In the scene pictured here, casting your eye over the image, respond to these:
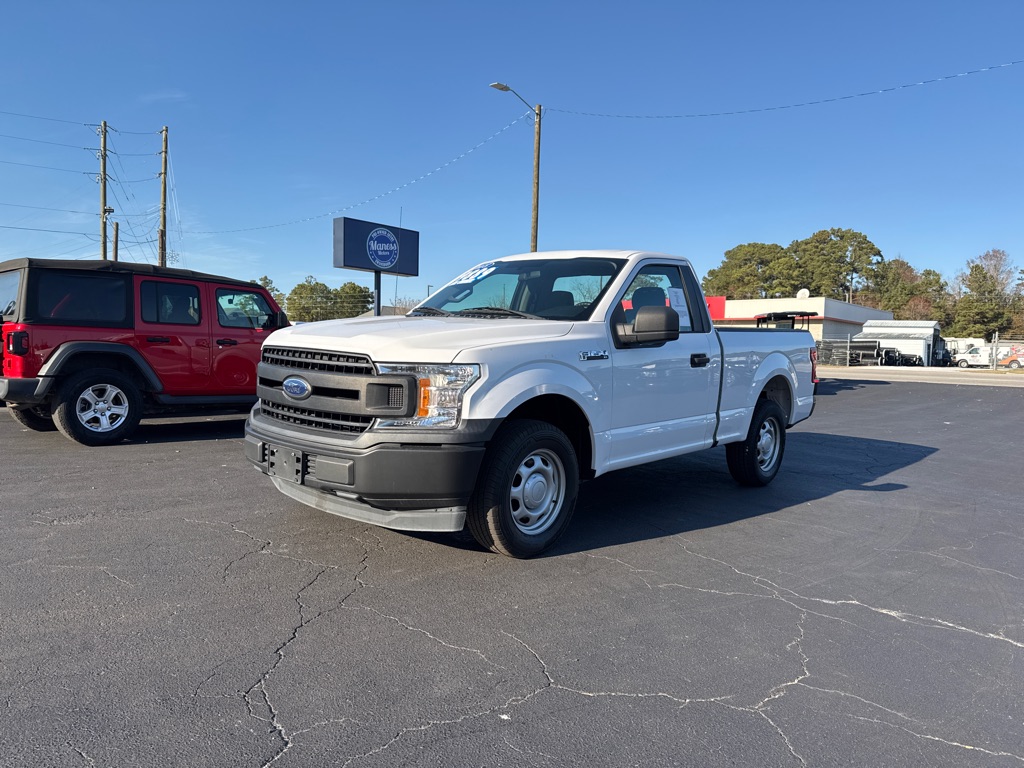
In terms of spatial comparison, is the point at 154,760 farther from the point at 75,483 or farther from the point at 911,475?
the point at 911,475

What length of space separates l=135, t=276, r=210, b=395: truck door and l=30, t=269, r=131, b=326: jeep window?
194 mm

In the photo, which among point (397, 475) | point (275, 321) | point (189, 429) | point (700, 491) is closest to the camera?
point (397, 475)

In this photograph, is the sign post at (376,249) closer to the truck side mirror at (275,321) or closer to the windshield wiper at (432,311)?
the truck side mirror at (275,321)

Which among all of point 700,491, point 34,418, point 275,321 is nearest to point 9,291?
point 34,418

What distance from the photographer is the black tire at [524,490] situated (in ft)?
13.6

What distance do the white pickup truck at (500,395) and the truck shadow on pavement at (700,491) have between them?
51 cm

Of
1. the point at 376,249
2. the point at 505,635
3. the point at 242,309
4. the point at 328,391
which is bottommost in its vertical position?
the point at 505,635

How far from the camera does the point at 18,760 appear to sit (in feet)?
7.63

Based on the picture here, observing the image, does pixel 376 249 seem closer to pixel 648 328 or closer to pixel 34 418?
pixel 34 418

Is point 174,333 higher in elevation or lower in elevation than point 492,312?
lower

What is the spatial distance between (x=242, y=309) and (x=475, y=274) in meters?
4.37

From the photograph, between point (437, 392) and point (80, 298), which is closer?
point (437, 392)

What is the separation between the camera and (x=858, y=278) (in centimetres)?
9075

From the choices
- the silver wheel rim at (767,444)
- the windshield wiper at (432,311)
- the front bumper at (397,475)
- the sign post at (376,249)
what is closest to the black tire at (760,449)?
the silver wheel rim at (767,444)
